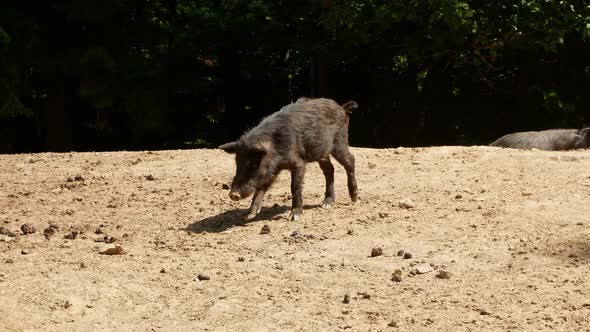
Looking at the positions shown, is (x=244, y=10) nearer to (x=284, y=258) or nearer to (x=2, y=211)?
(x=2, y=211)

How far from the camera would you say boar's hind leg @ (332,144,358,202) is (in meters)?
8.66

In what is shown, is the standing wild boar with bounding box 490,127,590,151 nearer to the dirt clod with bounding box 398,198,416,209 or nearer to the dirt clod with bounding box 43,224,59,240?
the dirt clod with bounding box 398,198,416,209

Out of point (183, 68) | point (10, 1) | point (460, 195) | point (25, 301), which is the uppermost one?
point (10, 1)

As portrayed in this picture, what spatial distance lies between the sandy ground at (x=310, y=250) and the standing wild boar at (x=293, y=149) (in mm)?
300

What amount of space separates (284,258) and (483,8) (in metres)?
10.0

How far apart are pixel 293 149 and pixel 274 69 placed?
10624mm

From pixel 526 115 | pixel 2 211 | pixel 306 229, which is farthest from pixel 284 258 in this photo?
pixel 526 115

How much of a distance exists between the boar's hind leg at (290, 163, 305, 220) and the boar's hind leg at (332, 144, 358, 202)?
583mm

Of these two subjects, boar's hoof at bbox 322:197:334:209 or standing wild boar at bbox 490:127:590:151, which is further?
standing wild boar at bbox 490:127:590:151

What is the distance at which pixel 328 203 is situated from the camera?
8.58 meters

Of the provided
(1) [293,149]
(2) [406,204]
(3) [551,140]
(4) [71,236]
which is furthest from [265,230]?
(3) [551,140]

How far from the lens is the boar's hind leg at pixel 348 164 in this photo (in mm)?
8664

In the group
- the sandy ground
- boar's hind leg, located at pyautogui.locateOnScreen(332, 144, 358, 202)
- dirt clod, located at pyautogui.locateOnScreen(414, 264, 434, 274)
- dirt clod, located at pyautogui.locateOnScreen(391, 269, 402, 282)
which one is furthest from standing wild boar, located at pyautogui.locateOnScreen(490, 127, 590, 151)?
dirt clod, located at pyautogui.locateOnScreen(391, 269, 402, 282)

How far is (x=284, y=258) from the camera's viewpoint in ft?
22.3
